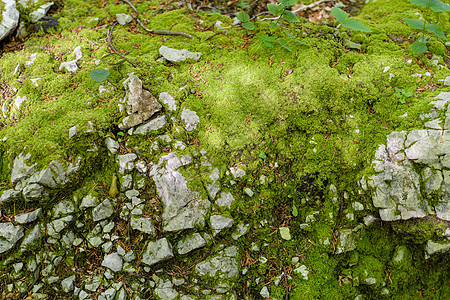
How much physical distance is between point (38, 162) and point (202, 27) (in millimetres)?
3308

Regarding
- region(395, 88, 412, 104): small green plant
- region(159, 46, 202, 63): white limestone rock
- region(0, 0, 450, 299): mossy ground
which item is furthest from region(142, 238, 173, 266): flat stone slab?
region(395, 88, 412, 104): small green plant

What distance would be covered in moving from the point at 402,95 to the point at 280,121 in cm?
161

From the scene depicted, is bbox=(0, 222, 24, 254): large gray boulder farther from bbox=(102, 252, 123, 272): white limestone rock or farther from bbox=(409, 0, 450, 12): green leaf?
bbox=(409, 0, 450, 12): green leaf

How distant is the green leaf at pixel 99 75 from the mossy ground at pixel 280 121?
0.26m

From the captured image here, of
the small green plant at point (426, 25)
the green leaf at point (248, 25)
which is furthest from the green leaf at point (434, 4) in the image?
the green leaf at point (248, 25)

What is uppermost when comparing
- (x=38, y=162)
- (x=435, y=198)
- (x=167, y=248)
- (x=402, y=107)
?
(x=402, y=107)

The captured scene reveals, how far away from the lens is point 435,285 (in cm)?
284

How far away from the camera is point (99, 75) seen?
11.1 feet

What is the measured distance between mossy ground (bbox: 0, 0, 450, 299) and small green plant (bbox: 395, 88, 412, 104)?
0.06m

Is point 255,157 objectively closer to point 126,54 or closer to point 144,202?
point 144,202

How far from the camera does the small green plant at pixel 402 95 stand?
325 cm

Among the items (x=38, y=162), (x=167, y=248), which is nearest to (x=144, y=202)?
(x=167, y=248)

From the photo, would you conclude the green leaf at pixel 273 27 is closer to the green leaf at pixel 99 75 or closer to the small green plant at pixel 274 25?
the small green plant at pixel 274 25

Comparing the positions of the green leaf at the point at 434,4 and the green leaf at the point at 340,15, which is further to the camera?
the green leaf at the point at 340,15
